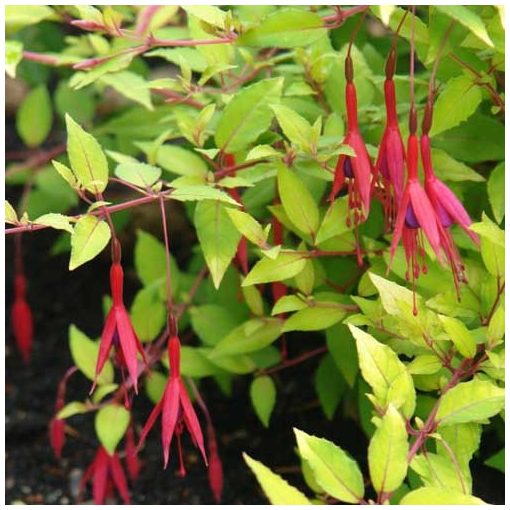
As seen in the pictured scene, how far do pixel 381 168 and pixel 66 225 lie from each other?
0.89ft

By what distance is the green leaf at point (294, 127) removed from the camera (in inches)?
39.4

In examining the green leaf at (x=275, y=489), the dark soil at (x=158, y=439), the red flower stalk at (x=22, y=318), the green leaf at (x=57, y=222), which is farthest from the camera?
the red flower stalk at (x=22, y=318)

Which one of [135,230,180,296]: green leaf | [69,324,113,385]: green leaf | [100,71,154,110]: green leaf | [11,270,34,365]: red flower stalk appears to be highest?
[100,71,154,110]: green leaf

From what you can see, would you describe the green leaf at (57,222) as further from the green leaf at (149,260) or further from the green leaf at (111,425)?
the green leaf at (149,260)

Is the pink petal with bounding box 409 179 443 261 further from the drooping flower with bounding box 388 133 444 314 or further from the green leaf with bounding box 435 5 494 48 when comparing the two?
the green leaf with bounding box 435 5 494 48

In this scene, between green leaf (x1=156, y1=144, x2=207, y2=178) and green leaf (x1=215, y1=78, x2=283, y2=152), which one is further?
green leaf (x1=156, y1=144, x2=207, y2=178)

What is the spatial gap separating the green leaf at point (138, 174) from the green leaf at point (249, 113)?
0.35 ft

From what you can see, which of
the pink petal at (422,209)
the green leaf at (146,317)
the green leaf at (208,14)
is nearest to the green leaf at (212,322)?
the green leaf at (146,317)

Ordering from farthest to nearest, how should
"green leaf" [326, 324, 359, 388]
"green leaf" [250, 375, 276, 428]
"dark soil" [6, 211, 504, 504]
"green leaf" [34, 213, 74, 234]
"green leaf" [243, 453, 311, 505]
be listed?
"dark soil" [6, 211, 504, 504], "green leaf" [250, 375, 276, 428], "green leaf" [326, 324, 359, 388], "green leaf" [34, 213, 74, 234], "green leaf" [243, 453, 311, 505]

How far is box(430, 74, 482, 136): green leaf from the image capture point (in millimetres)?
1012

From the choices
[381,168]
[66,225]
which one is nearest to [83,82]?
[66,225]

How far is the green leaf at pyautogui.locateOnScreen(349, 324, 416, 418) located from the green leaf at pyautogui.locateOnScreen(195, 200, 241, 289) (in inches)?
7.7

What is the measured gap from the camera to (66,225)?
2.88ft

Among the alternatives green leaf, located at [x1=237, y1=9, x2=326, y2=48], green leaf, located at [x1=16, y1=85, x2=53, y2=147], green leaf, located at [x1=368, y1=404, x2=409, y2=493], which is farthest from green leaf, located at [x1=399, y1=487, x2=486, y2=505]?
green leaf, located at [x1=16, y1=85, x2=53, y2=147]
